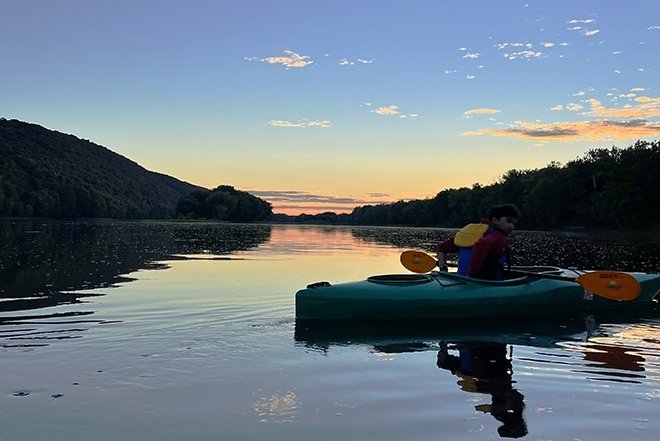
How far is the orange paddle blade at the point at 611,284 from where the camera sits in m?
8.73

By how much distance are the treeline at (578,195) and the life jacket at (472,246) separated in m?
50.0

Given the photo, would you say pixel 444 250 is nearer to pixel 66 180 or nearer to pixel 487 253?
pixel 487 253

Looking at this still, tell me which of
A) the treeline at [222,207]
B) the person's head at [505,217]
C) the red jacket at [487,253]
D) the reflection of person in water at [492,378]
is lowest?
the reflection of person in water at [492,378]

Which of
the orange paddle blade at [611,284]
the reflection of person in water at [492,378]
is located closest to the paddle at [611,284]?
the orange paddle blade at [611,284]

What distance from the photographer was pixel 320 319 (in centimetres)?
821

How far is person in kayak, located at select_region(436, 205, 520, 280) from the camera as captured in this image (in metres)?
8.55

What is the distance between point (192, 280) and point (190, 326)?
5280 millimetres

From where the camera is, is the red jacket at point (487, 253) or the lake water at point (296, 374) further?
the red jacket at point (487, 253)

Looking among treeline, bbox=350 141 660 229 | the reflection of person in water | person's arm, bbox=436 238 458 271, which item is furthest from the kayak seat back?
treeline, bbox=350 141 660 229

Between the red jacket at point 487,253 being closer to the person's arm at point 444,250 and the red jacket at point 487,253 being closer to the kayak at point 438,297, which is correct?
the kayak at point 438,297

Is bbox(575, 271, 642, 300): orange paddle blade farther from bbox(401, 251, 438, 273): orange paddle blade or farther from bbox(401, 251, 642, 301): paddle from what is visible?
bbox(401, 251, 438, 273): orange paddle blade

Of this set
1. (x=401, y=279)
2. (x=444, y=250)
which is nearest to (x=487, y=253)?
(x=444, y=250)

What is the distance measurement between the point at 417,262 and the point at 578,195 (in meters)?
67.2

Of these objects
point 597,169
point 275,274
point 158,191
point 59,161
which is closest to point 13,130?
point 59,161
